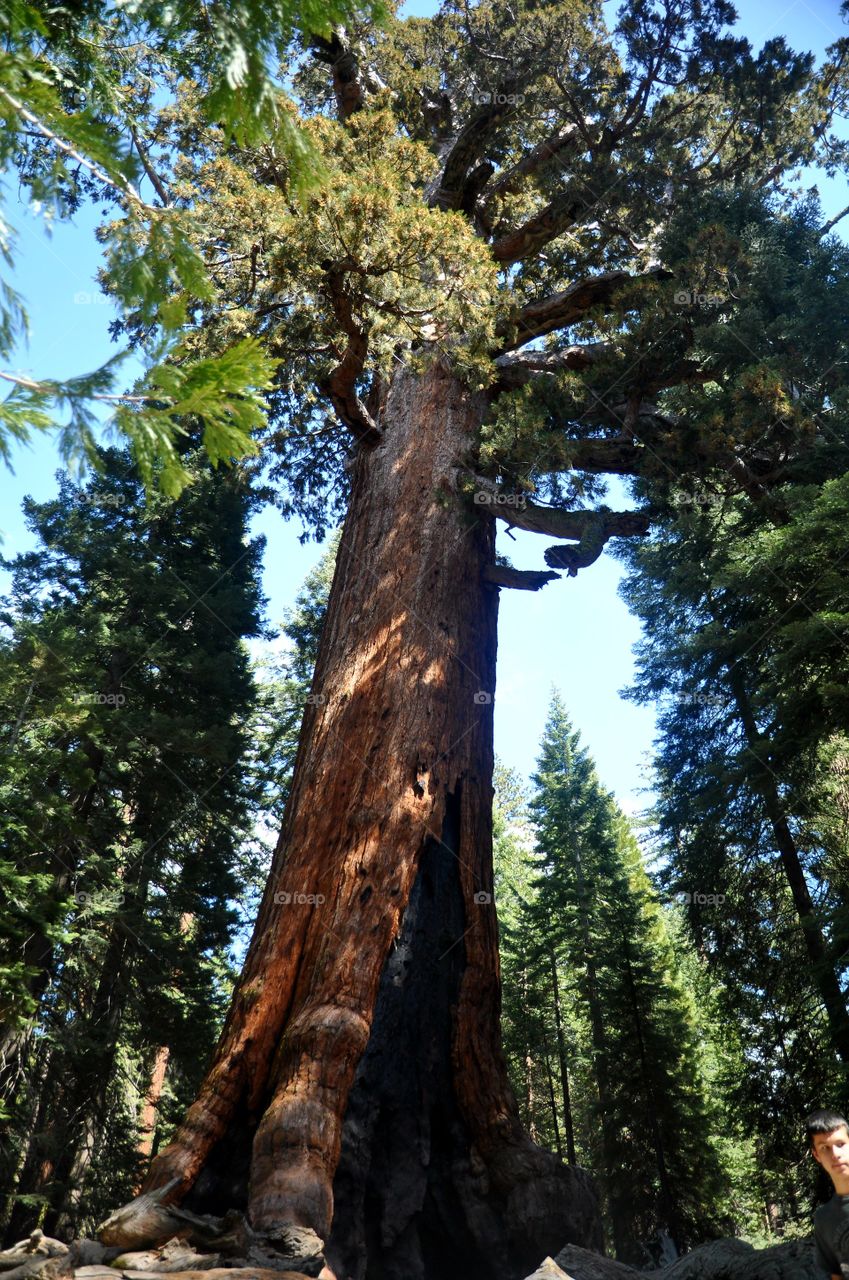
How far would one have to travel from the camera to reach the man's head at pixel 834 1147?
3283 millimetres

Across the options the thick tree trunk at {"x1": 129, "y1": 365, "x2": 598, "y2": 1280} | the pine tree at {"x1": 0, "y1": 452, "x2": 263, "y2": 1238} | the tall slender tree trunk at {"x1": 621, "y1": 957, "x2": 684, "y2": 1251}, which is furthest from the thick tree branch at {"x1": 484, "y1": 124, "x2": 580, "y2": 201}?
the tall slender tree trunk at {"x1": 621, "y1": 957, "x2": 684, "y2": 1251}

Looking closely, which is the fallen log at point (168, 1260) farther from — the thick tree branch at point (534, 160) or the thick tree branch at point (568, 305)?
the thick tree branch at point (534, 160)

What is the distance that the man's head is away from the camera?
3.28 meters

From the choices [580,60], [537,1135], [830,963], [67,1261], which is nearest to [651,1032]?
[830,963]

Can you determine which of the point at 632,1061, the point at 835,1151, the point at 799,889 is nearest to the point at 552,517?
the point at 835,1151

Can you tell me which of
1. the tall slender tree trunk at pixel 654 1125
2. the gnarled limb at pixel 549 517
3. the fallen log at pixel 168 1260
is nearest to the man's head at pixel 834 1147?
the fallen log at pixel 168 1260

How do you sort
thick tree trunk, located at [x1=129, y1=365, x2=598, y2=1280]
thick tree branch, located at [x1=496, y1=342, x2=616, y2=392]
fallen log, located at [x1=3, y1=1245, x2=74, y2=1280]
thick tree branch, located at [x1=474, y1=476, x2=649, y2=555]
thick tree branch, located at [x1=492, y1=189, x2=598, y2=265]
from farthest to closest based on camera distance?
thick tree branch, located at [x1=492, y1=189, x2=598, y2=265]
thick tree branch, located at [x1=496, y1=342, x2=616, y2=392]
thick tree branch, located at [x1=474, y1=476, x2=649, y2=555]
thick tree trunk, located at [x1=129, y1=365, x2=598, y2=1280]
fallen log, located at [x1=3, y1=1245, x2=74, y2=1280]

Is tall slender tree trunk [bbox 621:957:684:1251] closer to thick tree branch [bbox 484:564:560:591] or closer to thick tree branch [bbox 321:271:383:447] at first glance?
thick tree branch [bbox 484:564:560:591]

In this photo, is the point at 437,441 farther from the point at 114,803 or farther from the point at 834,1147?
the point at 114,803

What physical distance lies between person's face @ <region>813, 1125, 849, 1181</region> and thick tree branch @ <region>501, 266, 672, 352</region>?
7307mm

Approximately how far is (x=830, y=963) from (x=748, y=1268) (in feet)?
11.2

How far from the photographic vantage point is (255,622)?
1386 cm

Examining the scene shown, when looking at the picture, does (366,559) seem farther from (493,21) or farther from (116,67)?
(493,21)

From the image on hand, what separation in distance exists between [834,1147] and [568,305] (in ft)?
27.0
